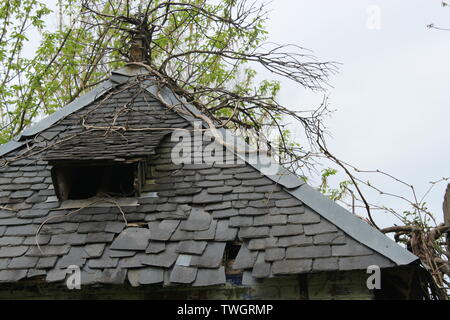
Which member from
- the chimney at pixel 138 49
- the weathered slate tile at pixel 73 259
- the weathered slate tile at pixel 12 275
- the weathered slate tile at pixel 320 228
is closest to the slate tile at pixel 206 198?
the weathered slate tile at pixel 320 228

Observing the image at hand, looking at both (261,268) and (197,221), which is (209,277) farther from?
(197,221)

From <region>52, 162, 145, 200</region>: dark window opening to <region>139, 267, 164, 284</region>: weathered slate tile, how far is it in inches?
43.2

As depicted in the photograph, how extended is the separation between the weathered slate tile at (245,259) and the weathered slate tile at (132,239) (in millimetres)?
907

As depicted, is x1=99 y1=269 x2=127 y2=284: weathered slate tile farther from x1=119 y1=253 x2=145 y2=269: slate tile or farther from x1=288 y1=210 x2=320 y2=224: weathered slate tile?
x1=288 y1=210 x2=320 y2=224: weathered slate tile

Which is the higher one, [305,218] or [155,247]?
[305,218]

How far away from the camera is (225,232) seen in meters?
4.43

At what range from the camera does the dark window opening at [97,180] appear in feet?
16.5

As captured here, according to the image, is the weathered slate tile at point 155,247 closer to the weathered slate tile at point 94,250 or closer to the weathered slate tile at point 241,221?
the weathered slate tile at point 94,250

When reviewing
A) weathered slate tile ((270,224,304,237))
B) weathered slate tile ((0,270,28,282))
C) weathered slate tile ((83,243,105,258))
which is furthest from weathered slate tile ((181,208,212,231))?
weathered slate tile ((0,270,28,282))

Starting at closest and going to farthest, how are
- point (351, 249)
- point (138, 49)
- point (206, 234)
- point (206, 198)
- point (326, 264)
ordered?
point (326, 264)
point (351, 249)
point (206, 234)
point (206, 198)
point (138, 49)

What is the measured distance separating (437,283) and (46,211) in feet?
13.3

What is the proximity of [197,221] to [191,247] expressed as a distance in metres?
0.36

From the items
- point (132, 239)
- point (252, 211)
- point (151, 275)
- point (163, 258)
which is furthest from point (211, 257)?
point (132, 239)

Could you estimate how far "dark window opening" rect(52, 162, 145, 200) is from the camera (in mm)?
5016
